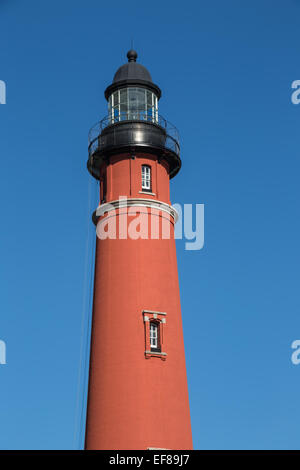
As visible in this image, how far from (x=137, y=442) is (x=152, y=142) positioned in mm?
14166

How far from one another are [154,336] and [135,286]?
Answer: 7.73 ft

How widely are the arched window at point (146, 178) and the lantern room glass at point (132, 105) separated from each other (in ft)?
8.53

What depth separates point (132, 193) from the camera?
40062 mm

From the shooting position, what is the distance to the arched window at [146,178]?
133ft

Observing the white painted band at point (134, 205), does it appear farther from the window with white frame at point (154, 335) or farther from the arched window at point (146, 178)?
the window with white frame at point (154, 335)

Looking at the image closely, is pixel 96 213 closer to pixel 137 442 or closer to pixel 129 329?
pixel 129 329

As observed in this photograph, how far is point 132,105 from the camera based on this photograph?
42344 mm

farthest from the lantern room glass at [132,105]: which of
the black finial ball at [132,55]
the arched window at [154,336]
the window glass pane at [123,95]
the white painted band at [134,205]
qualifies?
the arched window at [154,336]

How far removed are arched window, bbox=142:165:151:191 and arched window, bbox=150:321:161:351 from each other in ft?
22.1

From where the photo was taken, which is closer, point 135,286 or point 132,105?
point 135,286

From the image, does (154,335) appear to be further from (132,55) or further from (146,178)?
(132,55)

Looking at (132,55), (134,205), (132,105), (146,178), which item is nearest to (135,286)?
(134,205)
